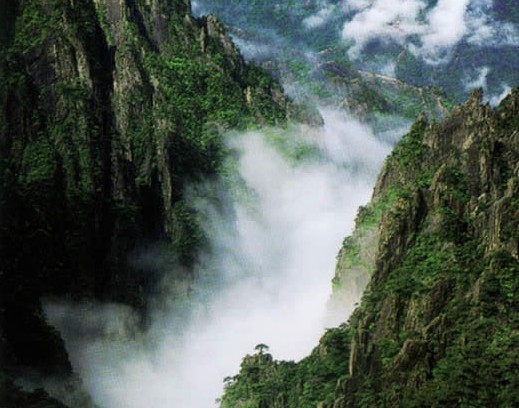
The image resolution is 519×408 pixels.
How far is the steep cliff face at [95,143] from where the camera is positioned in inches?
3194

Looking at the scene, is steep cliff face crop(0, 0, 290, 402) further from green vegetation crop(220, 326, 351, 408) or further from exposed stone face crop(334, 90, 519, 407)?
exposed stone face crop(334, 90, 519, 407)

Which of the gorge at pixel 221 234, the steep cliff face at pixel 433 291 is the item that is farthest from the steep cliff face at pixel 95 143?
the steep cliff face at pixel 433 291

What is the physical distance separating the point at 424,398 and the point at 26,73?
49165mm

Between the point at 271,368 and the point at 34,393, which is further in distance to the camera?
the point at 271,368

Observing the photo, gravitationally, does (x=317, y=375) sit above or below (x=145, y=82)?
below

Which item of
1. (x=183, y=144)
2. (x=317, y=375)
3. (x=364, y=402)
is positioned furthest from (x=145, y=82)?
(x=364, y=402)

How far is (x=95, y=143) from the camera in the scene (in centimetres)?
9200

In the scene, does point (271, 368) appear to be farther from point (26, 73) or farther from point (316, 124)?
point (316, 124)

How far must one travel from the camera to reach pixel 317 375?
2488 inches

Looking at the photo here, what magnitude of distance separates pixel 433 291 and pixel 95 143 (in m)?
39.2

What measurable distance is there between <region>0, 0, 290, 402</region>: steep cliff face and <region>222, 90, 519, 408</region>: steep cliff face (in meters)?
15.7

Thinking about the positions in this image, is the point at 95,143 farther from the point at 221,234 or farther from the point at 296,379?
the point at 296,379

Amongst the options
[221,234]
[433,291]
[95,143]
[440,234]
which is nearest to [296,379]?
[433,291]

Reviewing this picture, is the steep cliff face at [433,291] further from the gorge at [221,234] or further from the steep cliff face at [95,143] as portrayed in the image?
the steep cliff face at [95,143]
